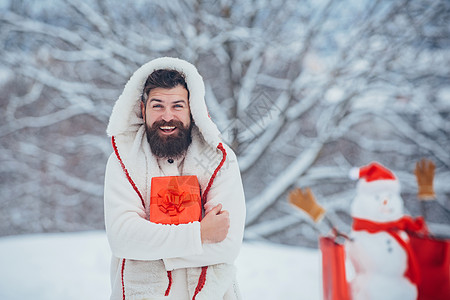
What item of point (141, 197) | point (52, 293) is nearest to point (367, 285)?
point (141, 197)

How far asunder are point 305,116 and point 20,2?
2953mm

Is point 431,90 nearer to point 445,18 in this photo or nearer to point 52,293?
point 445,18

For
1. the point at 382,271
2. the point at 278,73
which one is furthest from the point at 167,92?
the point at 278,73

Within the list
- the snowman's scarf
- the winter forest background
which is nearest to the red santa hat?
the snowman's scarf

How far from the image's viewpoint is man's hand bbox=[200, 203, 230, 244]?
0.91m

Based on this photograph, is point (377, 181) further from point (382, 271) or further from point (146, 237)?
point (146, 237)

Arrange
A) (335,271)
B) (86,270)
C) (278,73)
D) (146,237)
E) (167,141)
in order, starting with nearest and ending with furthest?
1. (146,237)
2. (167,141)
3. (335,271)
4. (86,270)
5. (278,73)

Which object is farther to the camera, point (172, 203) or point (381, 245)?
point (381, 245)

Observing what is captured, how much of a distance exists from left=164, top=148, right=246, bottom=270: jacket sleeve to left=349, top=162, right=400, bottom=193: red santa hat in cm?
58

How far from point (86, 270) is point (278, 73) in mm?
2326

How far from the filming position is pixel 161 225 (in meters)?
0.90

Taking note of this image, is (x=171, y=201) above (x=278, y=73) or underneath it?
underneath

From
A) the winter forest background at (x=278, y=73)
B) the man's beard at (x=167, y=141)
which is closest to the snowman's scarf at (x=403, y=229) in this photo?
the man's beard at (x=167, y=141)

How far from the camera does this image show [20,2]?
330cm
